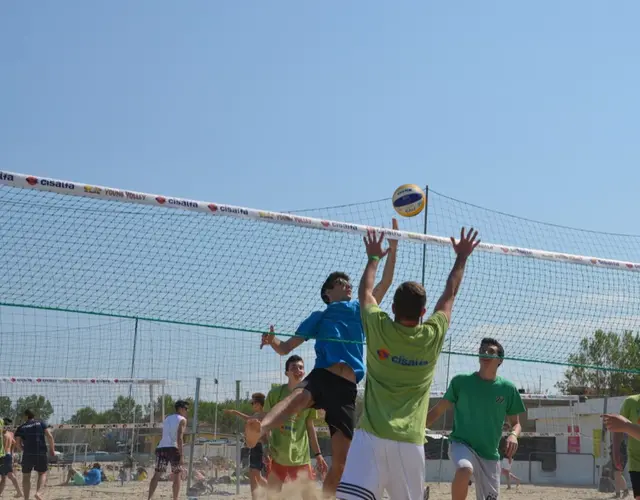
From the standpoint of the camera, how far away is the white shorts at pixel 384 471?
4.69 meters

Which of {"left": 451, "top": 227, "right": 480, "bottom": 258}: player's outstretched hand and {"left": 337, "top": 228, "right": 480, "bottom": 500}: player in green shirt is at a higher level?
{"left": 451, "top": 227, "right": 480, "bottom": 258}: player's outstretched hand

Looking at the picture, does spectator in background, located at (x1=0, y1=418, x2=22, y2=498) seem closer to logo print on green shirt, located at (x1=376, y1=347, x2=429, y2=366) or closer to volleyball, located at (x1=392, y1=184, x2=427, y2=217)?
volleyball, located at (x1=392, y1=184, x2=427, y2=217)

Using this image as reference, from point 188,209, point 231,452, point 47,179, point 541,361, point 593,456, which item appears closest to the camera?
point 47,179

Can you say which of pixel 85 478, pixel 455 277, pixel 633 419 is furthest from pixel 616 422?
pixel 85 478

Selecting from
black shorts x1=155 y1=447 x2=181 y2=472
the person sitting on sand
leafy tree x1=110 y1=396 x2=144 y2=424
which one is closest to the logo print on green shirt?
black shorts x1=155 y1=447 x2=181 y2=472

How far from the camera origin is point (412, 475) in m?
4.75

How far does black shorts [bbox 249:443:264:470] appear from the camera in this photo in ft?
38.4

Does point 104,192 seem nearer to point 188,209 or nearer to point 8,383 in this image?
point 188,209

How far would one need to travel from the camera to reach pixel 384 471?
4.74 metres

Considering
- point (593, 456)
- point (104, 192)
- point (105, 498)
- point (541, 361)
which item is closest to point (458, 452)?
point (541, 361)

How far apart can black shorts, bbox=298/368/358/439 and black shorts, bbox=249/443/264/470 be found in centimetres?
534

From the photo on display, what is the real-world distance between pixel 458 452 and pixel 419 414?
2.72 m

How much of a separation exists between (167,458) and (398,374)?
915 centimetres

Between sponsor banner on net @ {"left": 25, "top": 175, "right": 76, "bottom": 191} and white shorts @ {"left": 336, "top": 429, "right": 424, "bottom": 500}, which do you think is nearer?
white shorts @ {"left": 336, "top": 429, "right": 424, "bottom": 500}
